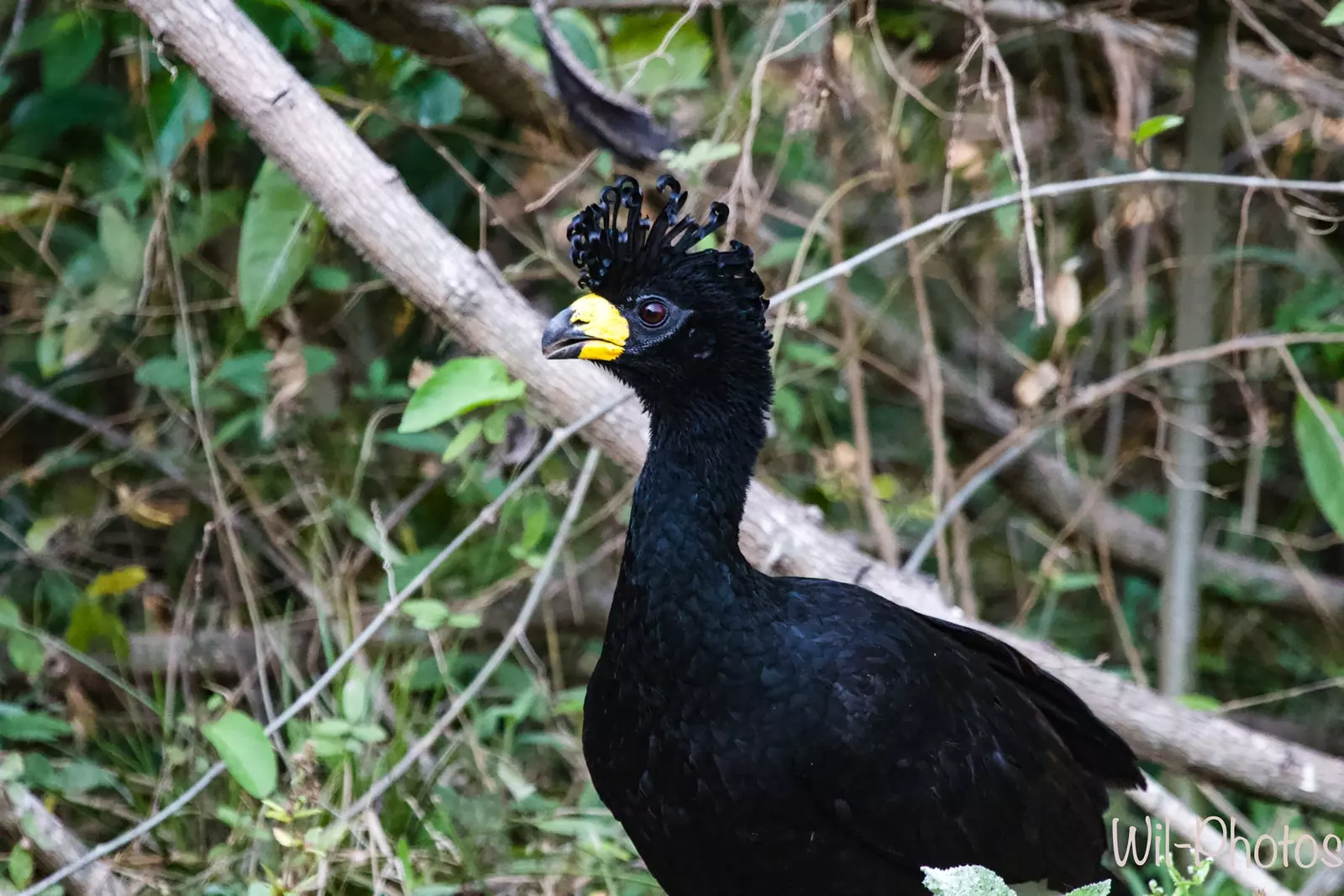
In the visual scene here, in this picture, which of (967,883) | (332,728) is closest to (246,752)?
(332,728)

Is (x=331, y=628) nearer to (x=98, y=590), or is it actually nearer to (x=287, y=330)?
(x=98, y=590)

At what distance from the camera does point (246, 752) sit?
2859 millimetres

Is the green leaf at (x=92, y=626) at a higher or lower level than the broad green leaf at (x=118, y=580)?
lower

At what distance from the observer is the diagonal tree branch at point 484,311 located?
9.47 feet

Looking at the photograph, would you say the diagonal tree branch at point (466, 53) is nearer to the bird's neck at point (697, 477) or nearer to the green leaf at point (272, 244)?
the green leaf at point (272, 244)

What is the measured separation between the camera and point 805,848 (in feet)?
8.14

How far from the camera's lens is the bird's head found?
8.41 ft

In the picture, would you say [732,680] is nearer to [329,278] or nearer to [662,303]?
[662,303]

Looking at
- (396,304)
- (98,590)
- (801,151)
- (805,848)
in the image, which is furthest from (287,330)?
(805,848)

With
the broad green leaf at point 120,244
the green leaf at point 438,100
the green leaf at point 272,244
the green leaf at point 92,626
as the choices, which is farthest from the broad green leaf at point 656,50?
the green leaf at point 92,626

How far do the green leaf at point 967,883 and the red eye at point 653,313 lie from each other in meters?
1.08

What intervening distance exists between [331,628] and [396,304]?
1.08 metres

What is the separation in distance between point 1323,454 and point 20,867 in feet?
9.74

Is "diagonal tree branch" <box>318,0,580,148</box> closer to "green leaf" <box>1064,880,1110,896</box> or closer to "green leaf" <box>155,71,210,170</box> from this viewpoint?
"green leaf" <box>155,71,210,170</box>
